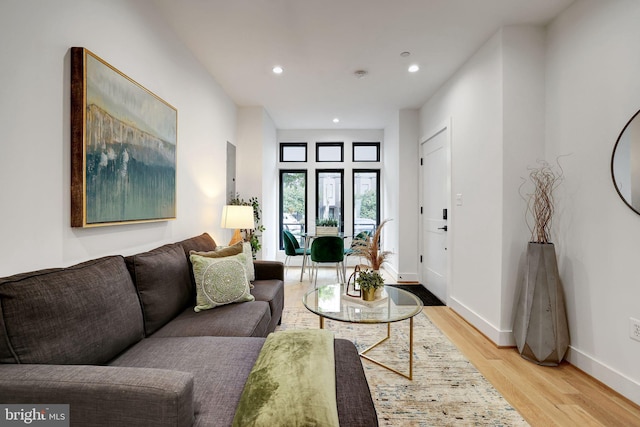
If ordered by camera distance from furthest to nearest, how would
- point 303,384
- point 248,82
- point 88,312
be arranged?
point 248,82 → point 88,312 → point 303,384

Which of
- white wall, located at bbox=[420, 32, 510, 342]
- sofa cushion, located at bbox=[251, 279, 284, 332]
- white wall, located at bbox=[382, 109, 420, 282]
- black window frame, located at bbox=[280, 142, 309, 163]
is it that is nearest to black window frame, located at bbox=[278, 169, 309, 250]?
black window frame, located at bbox=[280, 142, 309, 163]

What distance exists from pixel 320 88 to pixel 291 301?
8.67 ft

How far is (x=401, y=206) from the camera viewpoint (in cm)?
476

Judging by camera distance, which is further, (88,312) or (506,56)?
(506,56)

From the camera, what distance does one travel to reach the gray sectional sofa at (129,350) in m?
0.92

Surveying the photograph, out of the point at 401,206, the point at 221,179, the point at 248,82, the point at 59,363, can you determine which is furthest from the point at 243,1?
the point at 401,206

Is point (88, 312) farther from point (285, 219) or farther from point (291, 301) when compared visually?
A: point (285, 219)

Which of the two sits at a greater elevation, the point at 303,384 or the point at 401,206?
the point at 401,206

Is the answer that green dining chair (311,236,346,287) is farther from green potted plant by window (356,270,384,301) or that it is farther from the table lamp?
green potted plant by window (356,270,384,301)

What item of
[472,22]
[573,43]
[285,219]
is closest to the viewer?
[573,43]

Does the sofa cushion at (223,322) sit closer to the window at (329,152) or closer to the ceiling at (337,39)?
the ceiling at (337,39)

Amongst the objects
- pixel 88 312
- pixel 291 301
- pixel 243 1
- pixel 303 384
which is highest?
pixel 243 1

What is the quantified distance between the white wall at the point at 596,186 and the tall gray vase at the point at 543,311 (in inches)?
4.3

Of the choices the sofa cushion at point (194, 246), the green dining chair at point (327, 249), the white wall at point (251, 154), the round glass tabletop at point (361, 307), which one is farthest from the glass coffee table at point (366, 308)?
the white wall at point (251, 154)
